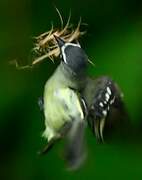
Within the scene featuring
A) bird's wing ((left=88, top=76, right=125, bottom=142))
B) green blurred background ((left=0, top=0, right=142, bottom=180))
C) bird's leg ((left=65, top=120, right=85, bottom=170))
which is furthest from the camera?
green blurred background ((left=0, top=0, right=142, bottom=180))

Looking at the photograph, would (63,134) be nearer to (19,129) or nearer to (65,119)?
(65,119)

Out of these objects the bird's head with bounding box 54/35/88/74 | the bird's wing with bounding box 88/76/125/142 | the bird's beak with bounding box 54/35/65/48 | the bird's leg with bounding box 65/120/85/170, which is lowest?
the bird's leg with bounding box 65/120/85/170

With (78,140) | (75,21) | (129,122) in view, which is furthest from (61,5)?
(78,140)

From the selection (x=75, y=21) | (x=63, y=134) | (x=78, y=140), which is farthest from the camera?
(x=75, y=21)

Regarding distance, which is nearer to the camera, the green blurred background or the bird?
the bird

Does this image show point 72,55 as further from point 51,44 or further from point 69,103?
point 69,103

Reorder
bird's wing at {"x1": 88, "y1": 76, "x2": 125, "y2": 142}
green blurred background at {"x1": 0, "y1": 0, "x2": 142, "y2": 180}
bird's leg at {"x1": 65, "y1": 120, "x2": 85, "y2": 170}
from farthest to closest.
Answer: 1. green blurred background at {"x1": 0, "y1": 0, "x2": 142, "y2": 180}
2. bird's wing at {"x1": 88, "y1": 76, "x2": 125, "y2": 142}
3. bird's leg at {"x1": 65, "y1": 120, "x2": 85, "y2": 170}

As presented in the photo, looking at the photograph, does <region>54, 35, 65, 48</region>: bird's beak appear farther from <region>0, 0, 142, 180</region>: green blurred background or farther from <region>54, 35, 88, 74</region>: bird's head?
<region>0, 0, 142, 180</region>: green blurred background

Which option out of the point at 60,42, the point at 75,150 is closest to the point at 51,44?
the point at 60,42

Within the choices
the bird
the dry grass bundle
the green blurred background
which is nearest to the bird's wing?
the bird
